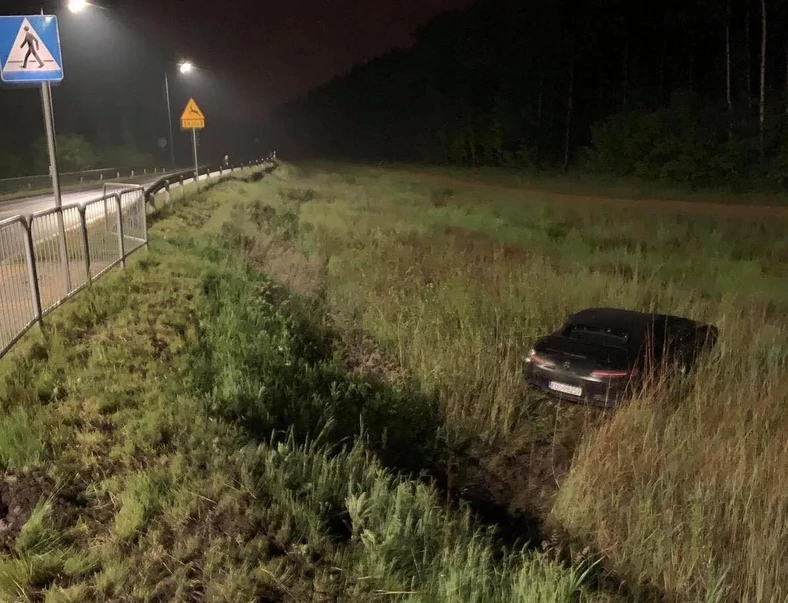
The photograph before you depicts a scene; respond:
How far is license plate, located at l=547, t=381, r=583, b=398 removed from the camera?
6742mm

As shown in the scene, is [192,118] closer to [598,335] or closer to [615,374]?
[598,335]

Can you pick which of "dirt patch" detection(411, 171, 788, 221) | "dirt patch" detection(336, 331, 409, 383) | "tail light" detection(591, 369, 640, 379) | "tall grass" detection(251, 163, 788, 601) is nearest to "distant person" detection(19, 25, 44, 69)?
"dirt patch" detection(336, 331, 409, 383)

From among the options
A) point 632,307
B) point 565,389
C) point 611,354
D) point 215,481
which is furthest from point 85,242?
point 632,307

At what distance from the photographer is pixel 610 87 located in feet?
167

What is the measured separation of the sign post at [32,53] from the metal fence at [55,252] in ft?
0.63

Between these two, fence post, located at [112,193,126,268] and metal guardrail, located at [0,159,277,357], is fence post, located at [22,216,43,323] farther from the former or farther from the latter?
fence post, located at [112,193,126,268]

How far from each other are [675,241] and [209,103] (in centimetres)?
15403

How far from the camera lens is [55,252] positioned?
7719 millimetres

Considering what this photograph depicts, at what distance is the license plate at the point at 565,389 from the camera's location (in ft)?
22.1

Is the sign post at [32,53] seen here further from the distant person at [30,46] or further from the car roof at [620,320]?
the car roof at [620,320]

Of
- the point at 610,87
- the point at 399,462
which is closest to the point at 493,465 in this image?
the point at 399,462

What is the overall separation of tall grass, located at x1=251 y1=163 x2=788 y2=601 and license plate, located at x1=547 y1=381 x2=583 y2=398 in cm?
44

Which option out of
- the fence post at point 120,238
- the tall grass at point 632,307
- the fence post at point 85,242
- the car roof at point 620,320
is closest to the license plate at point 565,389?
the tall grass at point 632,307

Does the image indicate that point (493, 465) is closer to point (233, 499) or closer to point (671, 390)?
point (671, 390)
